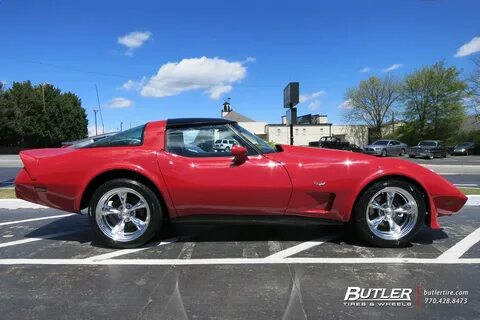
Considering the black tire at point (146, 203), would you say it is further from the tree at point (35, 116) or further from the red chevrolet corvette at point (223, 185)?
the tree at point (35, 116)

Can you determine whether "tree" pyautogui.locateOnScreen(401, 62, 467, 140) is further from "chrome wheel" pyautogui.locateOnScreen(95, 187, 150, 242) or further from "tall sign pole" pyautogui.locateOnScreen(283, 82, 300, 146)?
"chrome wheel" pyautogui.locateOnScreen(95, 187, 150, 242)

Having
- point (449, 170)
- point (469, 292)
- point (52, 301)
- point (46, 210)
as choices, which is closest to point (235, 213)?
point (52, 301)

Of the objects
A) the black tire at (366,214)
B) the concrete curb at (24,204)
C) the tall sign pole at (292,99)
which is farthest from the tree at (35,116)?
the black tire at (366,214)

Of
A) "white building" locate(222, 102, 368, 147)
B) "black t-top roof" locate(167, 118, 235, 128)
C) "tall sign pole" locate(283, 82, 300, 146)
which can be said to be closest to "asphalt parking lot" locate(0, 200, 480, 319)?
"black t-top roof" locate(167, 118, 235, 128)

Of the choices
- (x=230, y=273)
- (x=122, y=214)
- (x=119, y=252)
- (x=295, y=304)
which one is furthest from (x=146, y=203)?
(x=295, y=304)

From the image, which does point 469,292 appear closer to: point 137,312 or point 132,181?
point 137,312

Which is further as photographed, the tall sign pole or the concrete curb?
the tall sign pole

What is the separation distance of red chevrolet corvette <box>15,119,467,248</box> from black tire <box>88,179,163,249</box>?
1 centimetres

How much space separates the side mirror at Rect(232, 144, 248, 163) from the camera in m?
4.41

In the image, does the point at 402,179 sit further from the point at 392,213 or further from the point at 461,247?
the point at 461,247

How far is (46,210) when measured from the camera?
7.10 meters

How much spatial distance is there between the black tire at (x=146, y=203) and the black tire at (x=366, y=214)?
83.0 inches

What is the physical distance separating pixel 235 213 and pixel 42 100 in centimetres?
5783

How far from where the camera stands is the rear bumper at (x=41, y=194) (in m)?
4.71
